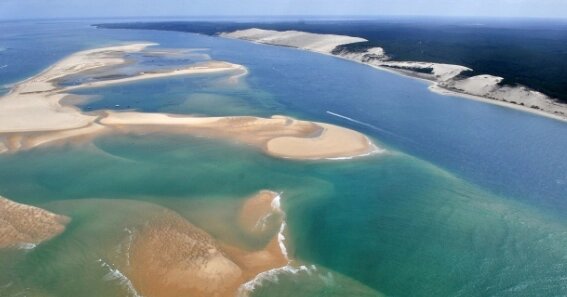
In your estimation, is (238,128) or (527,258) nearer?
(527,258)

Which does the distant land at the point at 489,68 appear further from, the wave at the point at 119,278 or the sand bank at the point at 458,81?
the wave at the point at 119,278

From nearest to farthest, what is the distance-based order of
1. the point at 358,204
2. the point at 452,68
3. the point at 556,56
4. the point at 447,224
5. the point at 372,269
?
1. the point at 372,269
2. the point at 447,224
3. the point at 358,204
4. the point at 452,68
5. the point at 556,56

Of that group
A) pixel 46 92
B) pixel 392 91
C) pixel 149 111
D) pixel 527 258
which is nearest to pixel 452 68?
pixel 392 91

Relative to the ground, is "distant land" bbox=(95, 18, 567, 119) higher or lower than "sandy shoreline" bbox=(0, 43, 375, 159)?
higher

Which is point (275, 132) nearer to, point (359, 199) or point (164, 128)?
point (164, 128)

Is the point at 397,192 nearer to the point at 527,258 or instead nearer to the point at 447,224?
the point at 447,224

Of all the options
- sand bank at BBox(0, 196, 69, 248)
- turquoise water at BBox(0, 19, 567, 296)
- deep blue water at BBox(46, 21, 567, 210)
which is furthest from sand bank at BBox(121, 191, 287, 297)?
deep blue water at BBox(46, 21, 567, 210)

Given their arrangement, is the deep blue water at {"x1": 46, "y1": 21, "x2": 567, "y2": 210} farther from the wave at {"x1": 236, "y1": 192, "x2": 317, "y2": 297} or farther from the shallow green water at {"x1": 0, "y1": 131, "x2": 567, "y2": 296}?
the wave at {"x1": 236, "y1": 192, "x2": 317, "y2": 297}
